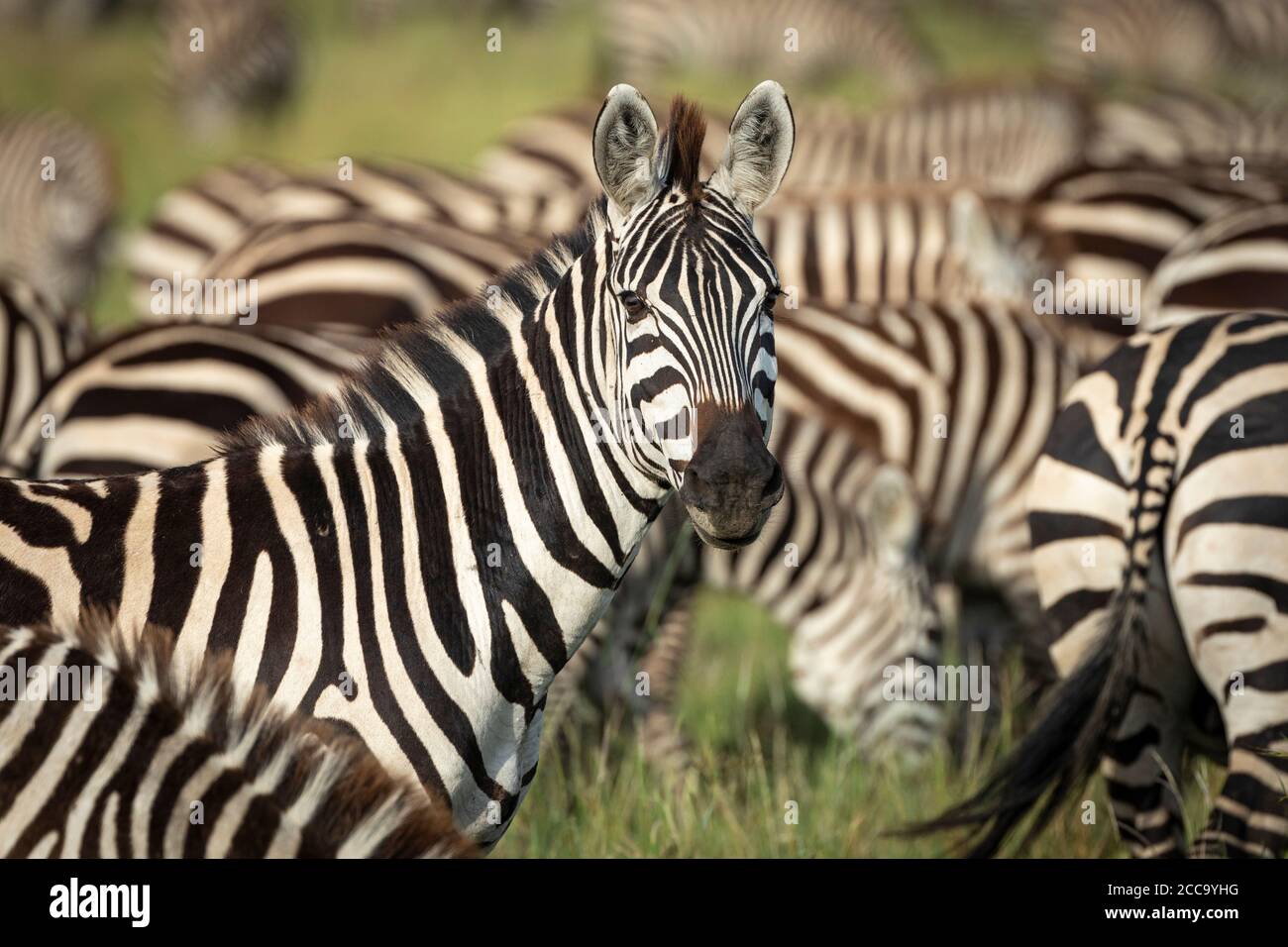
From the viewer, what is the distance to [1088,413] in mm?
4949

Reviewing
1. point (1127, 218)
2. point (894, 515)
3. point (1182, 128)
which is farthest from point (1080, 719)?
point (1182, 128)

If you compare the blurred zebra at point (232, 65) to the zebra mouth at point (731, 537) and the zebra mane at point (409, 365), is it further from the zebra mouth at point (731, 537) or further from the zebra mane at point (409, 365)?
the zebra mouth at point (731, 537)

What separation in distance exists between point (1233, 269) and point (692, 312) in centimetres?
495

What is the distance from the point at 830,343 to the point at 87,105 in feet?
54.4

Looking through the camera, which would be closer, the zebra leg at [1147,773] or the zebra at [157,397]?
the zebra leg at [1147,773]

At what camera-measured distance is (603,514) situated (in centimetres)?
386

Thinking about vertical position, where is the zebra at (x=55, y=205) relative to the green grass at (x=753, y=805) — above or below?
above

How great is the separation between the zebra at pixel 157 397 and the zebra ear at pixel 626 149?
2.48 metres

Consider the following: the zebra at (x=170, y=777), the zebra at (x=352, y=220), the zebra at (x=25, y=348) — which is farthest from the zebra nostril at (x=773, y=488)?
the zebra at (x=25, y=348)

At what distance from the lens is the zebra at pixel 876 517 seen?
6699mm

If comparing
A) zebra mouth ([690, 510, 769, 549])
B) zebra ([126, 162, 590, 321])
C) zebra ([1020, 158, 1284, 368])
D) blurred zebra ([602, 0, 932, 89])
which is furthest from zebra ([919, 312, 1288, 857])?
blurred zebra ([602, 0, 932, 89])

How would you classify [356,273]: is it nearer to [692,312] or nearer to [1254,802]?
[692,312]

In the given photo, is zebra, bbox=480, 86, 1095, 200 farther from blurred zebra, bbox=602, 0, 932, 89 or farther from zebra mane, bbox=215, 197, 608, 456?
zebra mane, bbox=215, 197, 608, 456
